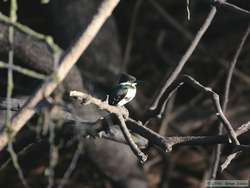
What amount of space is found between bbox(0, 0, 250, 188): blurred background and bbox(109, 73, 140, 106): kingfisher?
57 cm

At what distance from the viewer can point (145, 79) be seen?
5.34 metres

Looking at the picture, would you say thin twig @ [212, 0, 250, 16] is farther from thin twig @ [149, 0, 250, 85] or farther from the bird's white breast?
thin twig @ [149, 0, 250, 85]

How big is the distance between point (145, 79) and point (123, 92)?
2398mm

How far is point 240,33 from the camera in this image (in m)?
5.50

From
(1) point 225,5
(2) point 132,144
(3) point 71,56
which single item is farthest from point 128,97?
(3) point 71,56

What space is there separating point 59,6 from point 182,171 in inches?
62.4

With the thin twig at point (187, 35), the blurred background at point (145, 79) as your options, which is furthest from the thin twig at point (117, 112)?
the thin twig at point (187, 35)

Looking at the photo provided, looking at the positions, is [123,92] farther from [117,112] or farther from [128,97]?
[117,112]

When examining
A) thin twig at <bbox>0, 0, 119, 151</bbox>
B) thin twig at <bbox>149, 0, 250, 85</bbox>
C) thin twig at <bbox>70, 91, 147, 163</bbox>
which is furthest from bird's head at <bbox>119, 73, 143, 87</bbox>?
thin twig at <bbox>149, 0, 250, 85</bbox>

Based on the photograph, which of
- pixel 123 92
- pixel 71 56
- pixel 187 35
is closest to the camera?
pixel 71 56

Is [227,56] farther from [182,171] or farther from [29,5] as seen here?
[29,5]

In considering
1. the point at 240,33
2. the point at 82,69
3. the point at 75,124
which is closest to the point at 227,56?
the point at 240,33

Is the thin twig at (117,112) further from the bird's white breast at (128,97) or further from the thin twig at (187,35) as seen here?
the thin twig at (187,35)

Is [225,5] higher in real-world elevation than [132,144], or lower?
higher
